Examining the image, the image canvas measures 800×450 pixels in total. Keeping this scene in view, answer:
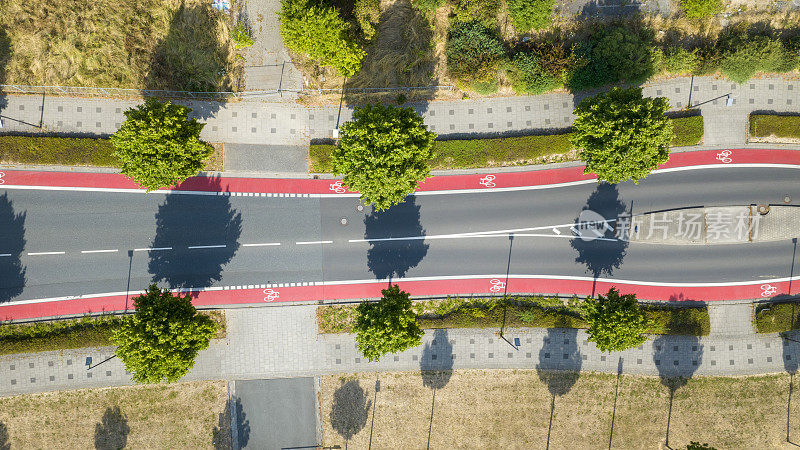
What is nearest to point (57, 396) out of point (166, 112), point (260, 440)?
point (260, 440)

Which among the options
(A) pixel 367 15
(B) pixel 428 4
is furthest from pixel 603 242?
(A) pixel 367 15

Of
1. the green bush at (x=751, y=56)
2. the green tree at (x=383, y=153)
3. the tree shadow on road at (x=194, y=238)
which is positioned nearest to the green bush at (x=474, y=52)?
the green tree at (x=383, y=153)

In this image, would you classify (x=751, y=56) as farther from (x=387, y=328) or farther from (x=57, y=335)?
(x=57, y=335)

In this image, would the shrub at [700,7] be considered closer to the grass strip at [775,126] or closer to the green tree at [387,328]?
the grass strip at [775,126]

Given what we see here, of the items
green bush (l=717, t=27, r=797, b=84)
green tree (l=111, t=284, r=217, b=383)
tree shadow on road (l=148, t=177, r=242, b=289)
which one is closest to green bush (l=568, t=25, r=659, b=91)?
green bush (l=717, t=27, r=797, b=84)

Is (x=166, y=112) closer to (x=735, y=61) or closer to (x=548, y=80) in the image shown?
(x=548, y=80)
